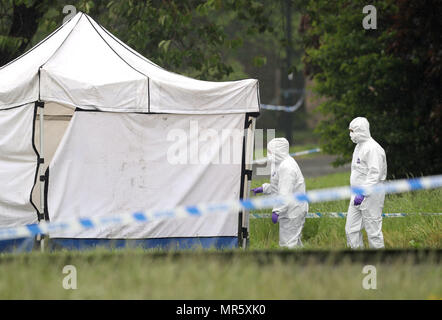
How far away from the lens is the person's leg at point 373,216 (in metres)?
9.20

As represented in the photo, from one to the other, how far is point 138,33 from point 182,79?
490 cm

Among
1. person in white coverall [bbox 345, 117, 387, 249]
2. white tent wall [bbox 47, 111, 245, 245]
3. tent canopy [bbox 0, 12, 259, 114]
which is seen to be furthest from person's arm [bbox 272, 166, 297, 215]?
tent canopy [bbox 0, 12, 259, 114]

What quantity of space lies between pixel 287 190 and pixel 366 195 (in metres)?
0.89

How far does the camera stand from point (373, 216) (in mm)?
9203

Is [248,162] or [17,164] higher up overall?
[248,162]

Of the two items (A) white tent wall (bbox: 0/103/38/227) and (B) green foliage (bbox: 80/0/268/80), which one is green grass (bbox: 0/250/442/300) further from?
(B) green foliage (bbox: 80/0/268/80)

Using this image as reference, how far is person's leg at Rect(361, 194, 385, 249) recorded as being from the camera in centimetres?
920

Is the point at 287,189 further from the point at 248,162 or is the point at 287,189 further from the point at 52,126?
the point at 52,126

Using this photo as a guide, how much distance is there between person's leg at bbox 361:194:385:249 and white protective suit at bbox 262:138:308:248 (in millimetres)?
702

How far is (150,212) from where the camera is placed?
9102mm

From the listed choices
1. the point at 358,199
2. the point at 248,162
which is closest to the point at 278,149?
the point at 248,162

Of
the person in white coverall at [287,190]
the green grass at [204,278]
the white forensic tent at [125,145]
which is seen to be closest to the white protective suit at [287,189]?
the person in white coverall at [287,190]

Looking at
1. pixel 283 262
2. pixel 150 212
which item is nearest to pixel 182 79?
pixel 150 212
